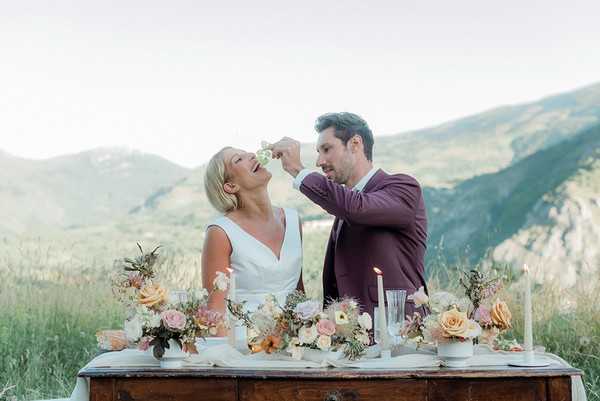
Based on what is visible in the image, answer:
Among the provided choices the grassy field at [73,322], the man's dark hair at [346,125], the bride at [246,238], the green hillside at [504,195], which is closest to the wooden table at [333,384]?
the bride at [246,238]

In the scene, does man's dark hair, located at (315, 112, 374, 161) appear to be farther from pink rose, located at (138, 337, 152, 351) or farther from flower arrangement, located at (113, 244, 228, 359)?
pink rose, located at (138, 337, 152, 351)

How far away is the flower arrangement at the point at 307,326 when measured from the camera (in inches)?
120

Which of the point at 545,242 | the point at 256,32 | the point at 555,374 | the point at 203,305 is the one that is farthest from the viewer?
the point at 256,32

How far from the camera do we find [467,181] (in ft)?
141

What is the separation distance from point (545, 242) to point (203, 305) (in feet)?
105

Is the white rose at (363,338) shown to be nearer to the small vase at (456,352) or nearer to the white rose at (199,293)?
the small vase at (456,352)

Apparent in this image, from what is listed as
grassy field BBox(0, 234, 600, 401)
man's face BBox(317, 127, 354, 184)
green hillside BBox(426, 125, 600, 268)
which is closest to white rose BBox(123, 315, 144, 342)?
man's face BBox(317, 127, 354, 184)

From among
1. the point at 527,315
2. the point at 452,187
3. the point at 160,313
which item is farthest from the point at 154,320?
the point at 452,187

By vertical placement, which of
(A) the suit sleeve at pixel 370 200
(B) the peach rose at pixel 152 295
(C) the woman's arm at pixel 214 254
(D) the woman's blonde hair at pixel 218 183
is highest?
(D) the woman's blonde hair at pixel 218 183

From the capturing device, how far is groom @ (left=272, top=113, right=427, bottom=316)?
3.82 m

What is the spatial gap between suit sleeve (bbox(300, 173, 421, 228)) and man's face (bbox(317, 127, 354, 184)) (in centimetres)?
29

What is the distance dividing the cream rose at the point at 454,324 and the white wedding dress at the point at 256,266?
143cm

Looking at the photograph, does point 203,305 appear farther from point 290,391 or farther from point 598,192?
point 598,192

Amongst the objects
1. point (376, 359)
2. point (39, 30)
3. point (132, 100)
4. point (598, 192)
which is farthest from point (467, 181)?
point (376, 359)
